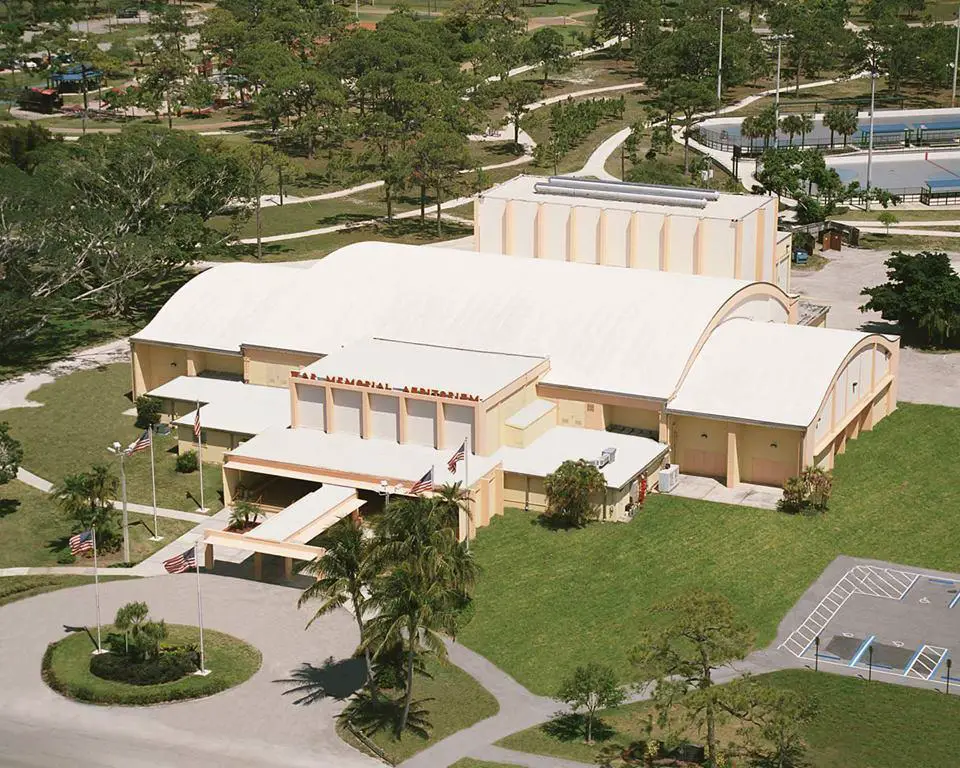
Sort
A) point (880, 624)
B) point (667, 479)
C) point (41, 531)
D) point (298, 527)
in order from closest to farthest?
1. point (880, 624)
2. point (298, 527)
3. point (41, 531)
4. point (667, 479)

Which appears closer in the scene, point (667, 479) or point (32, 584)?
point (32, 584)

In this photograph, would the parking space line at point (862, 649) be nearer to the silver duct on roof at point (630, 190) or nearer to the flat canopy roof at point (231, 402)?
the flat canopy roof at point (231, 402)

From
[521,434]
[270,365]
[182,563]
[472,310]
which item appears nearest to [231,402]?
[270,365]

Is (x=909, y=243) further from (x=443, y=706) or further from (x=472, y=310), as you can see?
(x=443, y=706)

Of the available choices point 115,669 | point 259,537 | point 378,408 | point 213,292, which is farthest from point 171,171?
point 115,669

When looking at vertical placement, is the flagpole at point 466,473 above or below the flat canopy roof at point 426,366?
below

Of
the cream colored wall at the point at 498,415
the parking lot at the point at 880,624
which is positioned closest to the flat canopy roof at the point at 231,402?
the cream colored wall at the point at 498,415
